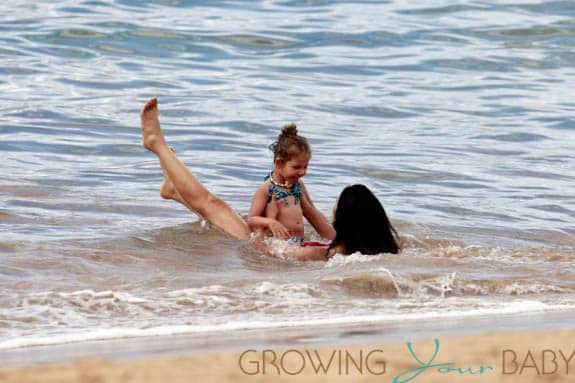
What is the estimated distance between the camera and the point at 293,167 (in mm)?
7586

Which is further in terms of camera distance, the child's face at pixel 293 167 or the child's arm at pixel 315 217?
the child's arm at pixel 315 217

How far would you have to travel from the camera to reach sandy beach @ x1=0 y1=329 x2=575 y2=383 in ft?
12.5

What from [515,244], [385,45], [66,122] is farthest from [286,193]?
[385,45]

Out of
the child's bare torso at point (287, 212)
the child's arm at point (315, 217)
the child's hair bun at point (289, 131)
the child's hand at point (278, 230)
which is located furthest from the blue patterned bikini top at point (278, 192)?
the child's hair bun at point (289, 131)

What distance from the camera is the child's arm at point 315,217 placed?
7887 mm

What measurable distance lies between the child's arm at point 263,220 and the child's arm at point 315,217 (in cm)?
26

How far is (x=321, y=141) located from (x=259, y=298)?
268 inches

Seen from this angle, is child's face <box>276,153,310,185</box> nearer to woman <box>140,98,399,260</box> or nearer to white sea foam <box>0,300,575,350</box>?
woman <box>140,98,399,260</box>

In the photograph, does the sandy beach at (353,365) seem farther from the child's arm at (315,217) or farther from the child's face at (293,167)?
the child's arm at (315,217)

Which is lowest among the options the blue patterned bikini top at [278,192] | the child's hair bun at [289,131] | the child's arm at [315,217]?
the child's arm at [315,217]

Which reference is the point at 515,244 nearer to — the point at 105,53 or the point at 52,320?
the point at 52,320

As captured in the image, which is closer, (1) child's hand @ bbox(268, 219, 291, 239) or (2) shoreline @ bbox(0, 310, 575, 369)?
(2) shoreline @ bbox(0, 310, 575, 369)

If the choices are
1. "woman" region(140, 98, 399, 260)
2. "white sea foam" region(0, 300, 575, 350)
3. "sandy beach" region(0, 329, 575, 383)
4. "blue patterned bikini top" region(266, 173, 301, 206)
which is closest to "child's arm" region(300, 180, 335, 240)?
"woman" region(140, 98, 399, 260)

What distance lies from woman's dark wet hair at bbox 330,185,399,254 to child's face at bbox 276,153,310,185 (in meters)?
0.67
